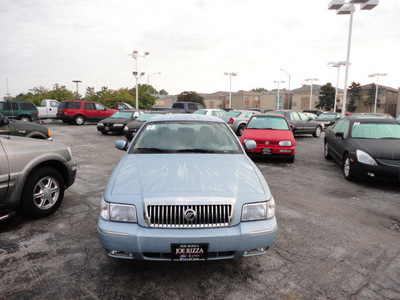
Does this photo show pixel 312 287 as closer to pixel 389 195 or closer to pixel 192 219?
pixel 192 219

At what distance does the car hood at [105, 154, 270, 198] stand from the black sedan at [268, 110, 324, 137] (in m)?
14.0

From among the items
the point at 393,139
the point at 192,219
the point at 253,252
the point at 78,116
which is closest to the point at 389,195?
the point at 393,139

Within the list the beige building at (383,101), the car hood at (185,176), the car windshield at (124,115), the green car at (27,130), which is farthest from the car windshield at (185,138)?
the beige building at (383,101)

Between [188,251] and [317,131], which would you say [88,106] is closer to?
[317,131]

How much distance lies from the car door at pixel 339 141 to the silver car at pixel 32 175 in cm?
654

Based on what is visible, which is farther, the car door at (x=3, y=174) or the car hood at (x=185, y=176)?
the car door at (x=3, y=174)

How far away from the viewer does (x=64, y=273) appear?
292 centimetres

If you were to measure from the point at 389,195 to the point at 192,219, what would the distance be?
5163 millimetres

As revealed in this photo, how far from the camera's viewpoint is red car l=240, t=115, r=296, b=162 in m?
8.71

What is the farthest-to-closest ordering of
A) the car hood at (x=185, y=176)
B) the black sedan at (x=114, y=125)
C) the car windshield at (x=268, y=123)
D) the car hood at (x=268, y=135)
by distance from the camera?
the black sedan at (x=114, y=125), the car windshield at (x=268, y=123), the car hood at (x=268, y=135), the car hood at (x=185, y=176)

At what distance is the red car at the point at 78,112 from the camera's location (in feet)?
71.2

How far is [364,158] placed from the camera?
6.36 m

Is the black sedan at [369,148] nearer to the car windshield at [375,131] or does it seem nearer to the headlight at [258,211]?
the car windshield at [375,131]

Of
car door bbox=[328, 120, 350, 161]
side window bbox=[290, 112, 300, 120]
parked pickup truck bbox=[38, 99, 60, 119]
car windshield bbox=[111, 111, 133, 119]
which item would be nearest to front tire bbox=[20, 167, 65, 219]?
car door bbox=[328, 120, 350, 161]
